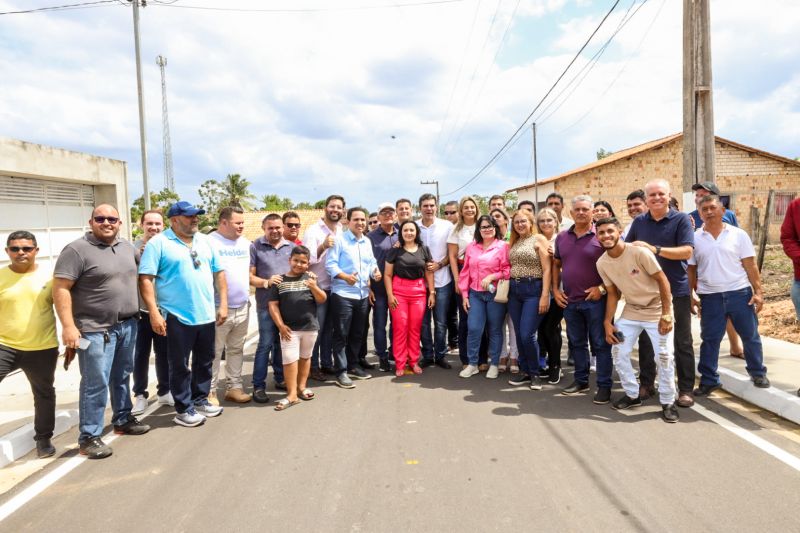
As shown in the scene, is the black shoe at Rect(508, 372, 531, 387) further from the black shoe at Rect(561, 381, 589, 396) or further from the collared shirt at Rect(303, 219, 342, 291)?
the collared shirt at Rect(303, 219, 342, 291)

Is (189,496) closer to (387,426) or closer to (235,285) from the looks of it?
(387,426)

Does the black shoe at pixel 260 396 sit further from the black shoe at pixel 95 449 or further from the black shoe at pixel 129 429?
the black shoe at pixel 95 449

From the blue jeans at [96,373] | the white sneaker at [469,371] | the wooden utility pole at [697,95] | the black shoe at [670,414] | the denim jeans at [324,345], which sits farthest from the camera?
the wooden utility pole at [697,95]

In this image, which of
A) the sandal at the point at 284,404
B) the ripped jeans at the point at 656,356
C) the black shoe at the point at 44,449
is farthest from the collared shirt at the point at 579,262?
the black shoe at the point at 44,449

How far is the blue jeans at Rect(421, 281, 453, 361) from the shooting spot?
678cm

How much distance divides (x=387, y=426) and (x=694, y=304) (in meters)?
3.47

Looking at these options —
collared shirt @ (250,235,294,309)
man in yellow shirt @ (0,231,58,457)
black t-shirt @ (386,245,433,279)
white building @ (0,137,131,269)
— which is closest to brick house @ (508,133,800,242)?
white building @ (0,137,131,269)

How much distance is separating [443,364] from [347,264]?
1.84 meters

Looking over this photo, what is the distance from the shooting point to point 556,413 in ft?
16.2

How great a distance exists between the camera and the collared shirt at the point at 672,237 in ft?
16.4

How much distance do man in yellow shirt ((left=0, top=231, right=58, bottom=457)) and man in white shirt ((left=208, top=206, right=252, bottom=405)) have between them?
1471 millimetres

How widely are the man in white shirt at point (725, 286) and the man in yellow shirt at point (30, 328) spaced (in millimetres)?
5993

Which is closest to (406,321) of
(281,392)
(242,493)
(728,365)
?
(281,392)

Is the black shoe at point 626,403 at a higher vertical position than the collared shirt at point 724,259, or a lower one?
lower
